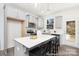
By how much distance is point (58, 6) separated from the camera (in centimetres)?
151

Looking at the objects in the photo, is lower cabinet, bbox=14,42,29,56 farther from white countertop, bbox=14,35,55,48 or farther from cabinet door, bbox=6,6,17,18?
cabinet door, bbox=6,6,17,18

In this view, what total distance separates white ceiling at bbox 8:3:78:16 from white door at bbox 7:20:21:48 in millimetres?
312

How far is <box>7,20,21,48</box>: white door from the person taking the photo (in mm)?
1494

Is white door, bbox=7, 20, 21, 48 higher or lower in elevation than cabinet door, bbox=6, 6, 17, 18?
lower

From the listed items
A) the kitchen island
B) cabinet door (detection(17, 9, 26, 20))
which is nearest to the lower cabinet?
the kitchen island

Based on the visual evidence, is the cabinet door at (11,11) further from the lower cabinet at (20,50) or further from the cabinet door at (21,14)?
the lower cabinet at (20,50)

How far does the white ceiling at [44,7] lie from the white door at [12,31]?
12.3 inches

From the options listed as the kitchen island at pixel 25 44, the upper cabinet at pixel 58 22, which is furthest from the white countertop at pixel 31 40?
the upper cabinet at pixel 58 22

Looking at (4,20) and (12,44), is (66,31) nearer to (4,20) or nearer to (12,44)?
(12,44)

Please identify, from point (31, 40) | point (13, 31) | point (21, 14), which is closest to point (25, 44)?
point (31, 40)

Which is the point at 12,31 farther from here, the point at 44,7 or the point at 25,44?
the point at 44,7

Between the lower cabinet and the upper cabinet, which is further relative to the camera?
the upper cabinet

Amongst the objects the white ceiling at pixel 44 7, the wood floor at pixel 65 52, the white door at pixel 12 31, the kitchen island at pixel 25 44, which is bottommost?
the wood floor at pixel 65 52

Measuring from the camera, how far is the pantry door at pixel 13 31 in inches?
58.8
